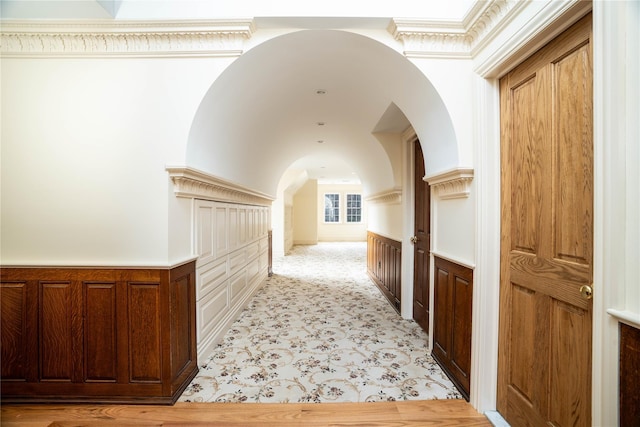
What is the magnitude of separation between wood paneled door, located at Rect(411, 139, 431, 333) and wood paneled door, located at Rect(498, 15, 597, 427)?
133cm

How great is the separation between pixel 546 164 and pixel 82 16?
3.06 metres

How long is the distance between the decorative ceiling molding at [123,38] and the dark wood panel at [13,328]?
64.9 inches

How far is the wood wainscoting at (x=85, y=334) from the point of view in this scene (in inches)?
75.8

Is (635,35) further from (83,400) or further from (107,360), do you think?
(83,400)

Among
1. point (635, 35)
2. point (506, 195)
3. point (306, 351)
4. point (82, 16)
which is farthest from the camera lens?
point (306, 351)

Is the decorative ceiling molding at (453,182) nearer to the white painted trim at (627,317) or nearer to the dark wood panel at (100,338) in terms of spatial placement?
the white painted trim at (627,317)

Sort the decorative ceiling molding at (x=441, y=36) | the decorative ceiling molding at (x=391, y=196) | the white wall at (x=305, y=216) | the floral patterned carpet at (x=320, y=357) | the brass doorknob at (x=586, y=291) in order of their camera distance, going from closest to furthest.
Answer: the brass doorknob at (x=586, y=291)
the decorative ceiling molding at (x=441, y=36)
the floral patterned carpet at (x=320, y=357)
the decorative ceiling molding at (x=391, y=196)
the white wall at (x=305, y=216)

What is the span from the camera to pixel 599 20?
1.10 m

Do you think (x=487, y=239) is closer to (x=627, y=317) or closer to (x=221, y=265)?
(x=627, y=317)

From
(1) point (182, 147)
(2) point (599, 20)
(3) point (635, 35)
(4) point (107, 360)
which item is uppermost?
(2) point (599, 20)

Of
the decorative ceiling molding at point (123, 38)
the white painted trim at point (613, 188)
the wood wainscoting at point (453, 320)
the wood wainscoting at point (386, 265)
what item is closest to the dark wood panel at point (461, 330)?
the wood wainscoting at point (453, 320)

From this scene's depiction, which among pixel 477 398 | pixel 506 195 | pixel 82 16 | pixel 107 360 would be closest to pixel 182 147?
pixel 82 16

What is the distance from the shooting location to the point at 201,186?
2.31m

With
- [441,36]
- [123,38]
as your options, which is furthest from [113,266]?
[441,36]
